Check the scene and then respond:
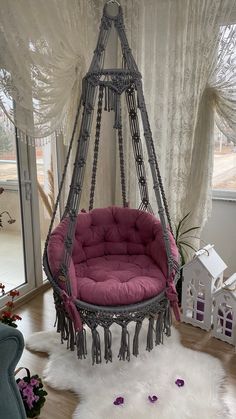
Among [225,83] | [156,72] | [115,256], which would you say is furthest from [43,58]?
[115,256]

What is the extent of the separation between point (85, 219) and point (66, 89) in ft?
3.24

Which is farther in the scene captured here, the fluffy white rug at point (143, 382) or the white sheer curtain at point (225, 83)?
the white sheer curtain at point (225, 83)

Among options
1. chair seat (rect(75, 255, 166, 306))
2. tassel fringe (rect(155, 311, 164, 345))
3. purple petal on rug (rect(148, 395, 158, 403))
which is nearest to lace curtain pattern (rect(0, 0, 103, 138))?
chair seat (rect(75, 255, 166, 306))

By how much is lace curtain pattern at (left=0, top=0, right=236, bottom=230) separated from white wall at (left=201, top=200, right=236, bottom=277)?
25 cm

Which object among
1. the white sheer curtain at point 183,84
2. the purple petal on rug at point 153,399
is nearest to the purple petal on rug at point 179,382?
the purple petal on rug at point 153,399

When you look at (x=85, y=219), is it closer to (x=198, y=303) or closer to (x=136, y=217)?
(x=136, y=217)

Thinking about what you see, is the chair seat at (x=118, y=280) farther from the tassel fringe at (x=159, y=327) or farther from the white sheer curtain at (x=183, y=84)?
the white sheer curtain at (x=183, y=84)

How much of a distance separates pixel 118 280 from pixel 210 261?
75 cm

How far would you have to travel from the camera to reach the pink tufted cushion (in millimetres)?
2066

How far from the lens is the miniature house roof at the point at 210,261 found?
99.2 inches

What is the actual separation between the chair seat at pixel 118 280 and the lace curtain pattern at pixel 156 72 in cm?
81

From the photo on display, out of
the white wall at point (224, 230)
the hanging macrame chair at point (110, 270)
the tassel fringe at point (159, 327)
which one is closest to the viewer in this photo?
the hanging macrame chair at point (110, 270)

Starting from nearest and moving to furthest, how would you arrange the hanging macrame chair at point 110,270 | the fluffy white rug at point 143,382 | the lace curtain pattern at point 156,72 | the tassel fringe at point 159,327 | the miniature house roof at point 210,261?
the fluffy white rug at point 143,382 < the hanging macrame chair at point 110,270 < the tassel fringe at point 159,327 < the lace curtain pattern at point 156,72 < the miniature house roof at point 210,261

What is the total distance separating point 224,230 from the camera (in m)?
3.23
